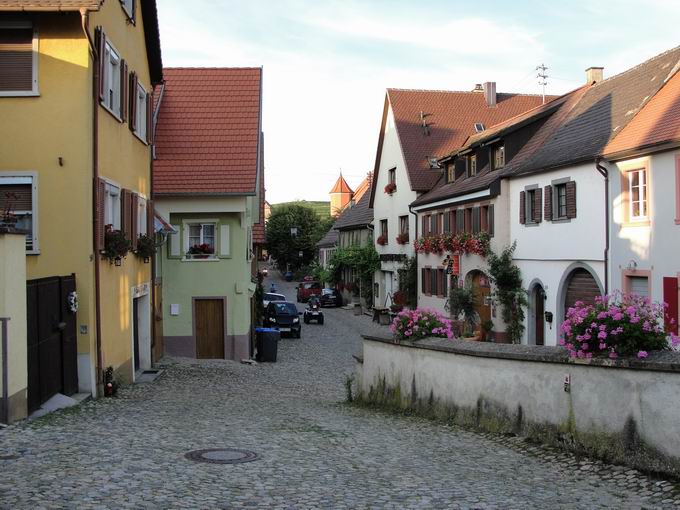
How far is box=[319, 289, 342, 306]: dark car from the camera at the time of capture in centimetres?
5756

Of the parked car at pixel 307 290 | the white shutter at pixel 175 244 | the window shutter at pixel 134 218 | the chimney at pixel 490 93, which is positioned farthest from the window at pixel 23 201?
the parked car at pixel 307 290

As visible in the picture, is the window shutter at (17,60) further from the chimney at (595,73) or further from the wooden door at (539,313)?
the chimney at (595,73)

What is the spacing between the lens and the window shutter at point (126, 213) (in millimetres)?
17906

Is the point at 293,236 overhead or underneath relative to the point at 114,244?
Result: overhead

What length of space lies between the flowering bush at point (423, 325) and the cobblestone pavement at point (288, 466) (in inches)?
58.8

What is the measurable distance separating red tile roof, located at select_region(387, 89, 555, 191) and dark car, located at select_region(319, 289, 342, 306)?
1663 cm

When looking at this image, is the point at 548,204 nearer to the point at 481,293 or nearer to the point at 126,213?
the point at 481,293

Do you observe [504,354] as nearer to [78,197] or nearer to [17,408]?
[17,408]

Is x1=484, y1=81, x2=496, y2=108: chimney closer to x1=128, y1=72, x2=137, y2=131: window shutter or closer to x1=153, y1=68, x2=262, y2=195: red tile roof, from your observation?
x1=153, y1=68, x2=262, y2=195: red tile roof

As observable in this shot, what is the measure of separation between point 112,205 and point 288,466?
33.6 ft

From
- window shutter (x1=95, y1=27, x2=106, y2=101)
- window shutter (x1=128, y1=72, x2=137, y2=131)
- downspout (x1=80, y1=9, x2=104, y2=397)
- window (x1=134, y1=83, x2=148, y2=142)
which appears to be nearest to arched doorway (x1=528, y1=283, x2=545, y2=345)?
window (x1=134, y1=83, x2=148, y2=142)

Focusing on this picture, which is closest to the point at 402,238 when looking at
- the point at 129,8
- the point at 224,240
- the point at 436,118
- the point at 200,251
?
the point at 436,118

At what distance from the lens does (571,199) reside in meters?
24.3

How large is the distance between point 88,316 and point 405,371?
5.87m
